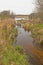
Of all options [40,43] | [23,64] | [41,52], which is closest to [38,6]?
[40,43]

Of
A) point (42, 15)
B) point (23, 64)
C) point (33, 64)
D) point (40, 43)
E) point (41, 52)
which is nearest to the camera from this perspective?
point (23, 64)

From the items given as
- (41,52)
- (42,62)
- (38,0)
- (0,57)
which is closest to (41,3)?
(38,0)

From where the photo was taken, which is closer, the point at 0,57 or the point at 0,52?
the point at 0,57

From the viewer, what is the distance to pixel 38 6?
4128 centimetres

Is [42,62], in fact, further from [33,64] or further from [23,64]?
[23,64]

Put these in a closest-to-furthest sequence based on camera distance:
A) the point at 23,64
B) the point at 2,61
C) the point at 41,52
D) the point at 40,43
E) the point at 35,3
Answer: the point at 2,61
the point at 23,64
the point at 41,52
the point at 40,43
the point at 35,3

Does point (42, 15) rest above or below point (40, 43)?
above

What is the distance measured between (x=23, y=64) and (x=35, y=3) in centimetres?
3005

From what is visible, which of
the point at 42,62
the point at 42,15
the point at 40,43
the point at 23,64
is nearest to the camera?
the point at 23,64

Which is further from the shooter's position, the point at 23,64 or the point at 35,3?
the point at 35,3

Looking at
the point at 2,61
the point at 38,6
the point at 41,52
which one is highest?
the point at 38,6

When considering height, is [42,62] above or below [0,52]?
below

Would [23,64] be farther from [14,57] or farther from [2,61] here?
[2,61]

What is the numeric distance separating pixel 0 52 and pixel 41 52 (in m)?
8.56
